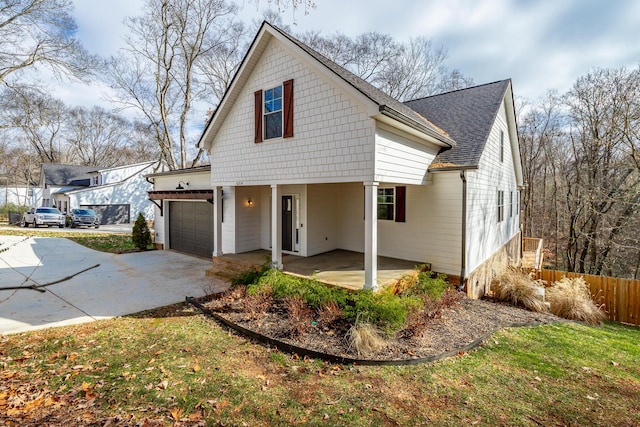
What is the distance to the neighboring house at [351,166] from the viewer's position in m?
6.47

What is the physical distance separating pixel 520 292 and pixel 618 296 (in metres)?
3.90

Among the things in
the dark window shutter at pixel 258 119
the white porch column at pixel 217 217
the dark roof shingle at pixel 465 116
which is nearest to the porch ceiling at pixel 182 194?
the white porch column at pixel 217 217

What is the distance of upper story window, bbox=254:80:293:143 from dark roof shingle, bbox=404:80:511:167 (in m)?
4.36

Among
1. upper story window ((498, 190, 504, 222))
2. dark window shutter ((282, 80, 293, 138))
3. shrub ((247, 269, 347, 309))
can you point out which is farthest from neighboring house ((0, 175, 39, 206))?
upper story window ((498, 190, 504, 222))

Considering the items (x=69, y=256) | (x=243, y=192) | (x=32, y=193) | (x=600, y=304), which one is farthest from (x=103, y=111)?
(x=600, y=304)

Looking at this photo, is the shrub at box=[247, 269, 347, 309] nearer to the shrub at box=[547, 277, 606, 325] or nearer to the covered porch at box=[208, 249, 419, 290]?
the covered porch at box=[208, 249, 419, 290]

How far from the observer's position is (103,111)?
40625mm

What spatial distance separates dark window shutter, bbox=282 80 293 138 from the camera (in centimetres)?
754

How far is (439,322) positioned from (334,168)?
3.95 metres

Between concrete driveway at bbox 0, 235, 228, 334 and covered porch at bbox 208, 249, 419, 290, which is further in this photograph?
covered porch at bbox 208, 249, 419, 290

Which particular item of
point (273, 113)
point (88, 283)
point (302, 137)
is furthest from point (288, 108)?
point (88, 283)

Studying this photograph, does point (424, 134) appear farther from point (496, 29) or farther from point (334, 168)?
point (496, 29)

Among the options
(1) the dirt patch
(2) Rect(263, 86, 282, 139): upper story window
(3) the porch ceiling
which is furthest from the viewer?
(3) the porch ceiling

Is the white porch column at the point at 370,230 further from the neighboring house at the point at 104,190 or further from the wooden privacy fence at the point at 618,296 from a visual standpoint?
the neighboring house at the point at 104,190
